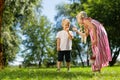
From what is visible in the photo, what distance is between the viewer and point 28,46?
108000 millimetres

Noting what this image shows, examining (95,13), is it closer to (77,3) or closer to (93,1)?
(93,1)

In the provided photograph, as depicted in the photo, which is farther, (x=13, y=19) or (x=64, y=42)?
(x=13, y=19)

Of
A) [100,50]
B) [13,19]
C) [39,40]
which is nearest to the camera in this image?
[100,50]

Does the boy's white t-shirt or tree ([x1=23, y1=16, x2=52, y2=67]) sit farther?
tree ([x1=23, y1=16, x2=52, y2=67])

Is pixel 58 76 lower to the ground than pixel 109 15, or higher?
lower

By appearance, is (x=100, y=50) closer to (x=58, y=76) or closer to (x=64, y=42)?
(x=58, y=76)

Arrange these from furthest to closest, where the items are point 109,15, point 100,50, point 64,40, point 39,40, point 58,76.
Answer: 1. point 39,40
2. point 109,15
3. point 64,40
4. point 58,76
5. point 100,50

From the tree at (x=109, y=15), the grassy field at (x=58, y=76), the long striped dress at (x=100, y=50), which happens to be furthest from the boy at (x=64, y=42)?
the tree at (x=109, y=15)

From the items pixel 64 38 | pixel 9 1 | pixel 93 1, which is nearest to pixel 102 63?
pixel 64 38

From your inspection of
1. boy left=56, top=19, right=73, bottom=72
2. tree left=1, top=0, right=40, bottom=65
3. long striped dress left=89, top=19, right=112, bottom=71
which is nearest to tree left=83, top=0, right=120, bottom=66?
tree left=1, top=0, right=40, bottom=65

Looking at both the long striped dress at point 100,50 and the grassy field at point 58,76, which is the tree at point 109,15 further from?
the long striped dress at point 100,50

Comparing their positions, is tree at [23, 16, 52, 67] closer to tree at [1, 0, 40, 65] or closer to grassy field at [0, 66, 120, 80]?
tree at [1, 0, 40, 65]

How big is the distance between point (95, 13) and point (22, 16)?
561 inches

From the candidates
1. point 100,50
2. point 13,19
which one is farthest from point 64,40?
point 13,19
